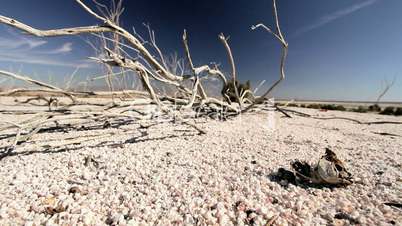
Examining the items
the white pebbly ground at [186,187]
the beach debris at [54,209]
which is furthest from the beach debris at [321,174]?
the beach debris at [54,209]

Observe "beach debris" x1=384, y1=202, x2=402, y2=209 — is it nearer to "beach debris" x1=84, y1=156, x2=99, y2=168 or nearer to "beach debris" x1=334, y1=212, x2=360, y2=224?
"beach debris" x1=334, y1=212, x2=360, y2=224

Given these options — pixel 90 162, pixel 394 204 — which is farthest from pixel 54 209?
pixel 394 204

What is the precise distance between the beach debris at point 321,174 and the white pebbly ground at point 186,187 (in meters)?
0.05

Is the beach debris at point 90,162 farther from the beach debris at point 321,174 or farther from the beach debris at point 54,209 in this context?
the beach debris at point 321,174

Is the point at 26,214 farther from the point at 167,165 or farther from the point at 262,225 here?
the point at 262,225

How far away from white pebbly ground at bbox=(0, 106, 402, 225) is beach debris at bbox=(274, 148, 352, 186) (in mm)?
50

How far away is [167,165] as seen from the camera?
4.91 ft

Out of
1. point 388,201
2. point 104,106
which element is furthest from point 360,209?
point 104,106

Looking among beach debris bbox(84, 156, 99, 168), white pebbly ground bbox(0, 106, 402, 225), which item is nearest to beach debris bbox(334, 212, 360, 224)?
white pebbly ground bbox(0, 106, 402, 225)

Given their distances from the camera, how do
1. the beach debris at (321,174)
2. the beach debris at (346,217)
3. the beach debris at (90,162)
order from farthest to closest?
1. the beach debris at (90,162)
2. the beach debris at (321,174)
3. the beach debris at (346,217)

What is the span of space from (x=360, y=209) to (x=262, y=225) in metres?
0.46

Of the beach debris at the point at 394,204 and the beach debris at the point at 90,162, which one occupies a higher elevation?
the beach debris at the point at 90,162

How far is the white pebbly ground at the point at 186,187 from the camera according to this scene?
915 millimetres

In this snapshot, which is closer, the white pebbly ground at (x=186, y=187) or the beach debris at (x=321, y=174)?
the white pebbly ground at (x=186, y=187)
